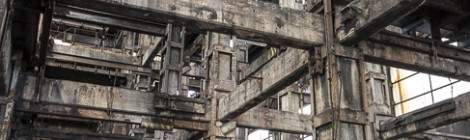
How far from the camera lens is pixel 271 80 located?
11211mm

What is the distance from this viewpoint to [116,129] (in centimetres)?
2019

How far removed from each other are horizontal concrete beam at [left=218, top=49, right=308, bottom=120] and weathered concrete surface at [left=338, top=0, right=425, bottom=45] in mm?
1169

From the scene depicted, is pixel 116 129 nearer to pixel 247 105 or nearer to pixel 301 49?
pixel 247 105

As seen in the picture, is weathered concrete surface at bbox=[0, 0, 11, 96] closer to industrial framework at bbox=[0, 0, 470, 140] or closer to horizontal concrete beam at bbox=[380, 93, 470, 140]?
industrial framework at bbox=[0, 0, 470, 140]

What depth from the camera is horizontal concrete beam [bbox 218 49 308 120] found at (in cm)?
1040

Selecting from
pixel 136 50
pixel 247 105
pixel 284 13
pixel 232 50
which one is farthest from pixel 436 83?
pixel 136 50

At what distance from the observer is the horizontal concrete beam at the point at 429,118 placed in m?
10.5

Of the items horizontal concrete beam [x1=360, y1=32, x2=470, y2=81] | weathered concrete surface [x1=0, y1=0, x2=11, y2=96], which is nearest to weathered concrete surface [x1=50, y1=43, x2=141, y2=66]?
weathered concrete surface [x1=0, y1=0, x2=11, y2=96]

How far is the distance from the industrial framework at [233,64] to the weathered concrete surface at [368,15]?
20 mm

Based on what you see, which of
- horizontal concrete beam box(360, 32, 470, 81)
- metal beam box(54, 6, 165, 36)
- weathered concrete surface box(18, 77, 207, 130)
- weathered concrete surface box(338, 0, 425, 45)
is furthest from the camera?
metal beam box(54, 6, 165, 36)

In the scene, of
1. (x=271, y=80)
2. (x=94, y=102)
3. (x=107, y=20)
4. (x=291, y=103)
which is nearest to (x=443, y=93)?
(x=291, y=103)

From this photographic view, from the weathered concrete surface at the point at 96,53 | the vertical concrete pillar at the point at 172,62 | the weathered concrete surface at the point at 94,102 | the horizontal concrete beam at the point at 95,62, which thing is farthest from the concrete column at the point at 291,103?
the weathered concrete surface at the point at 94,102

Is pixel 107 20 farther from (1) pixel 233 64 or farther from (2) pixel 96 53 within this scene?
(2) pixel 96 53

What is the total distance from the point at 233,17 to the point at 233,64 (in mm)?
7563
